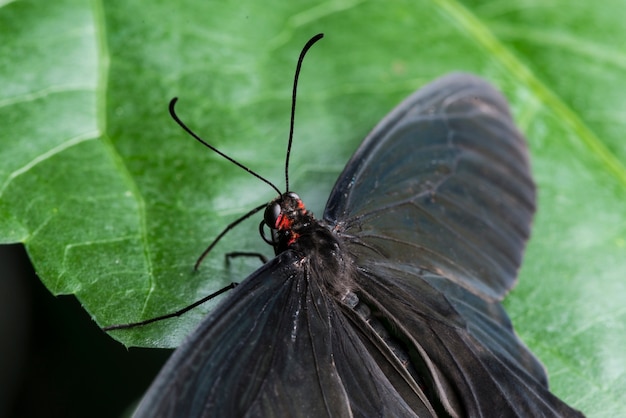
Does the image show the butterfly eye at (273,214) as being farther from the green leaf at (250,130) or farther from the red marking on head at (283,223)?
the green leaf at (250,130)

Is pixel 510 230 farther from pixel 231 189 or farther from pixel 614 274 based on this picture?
pixel 231 189

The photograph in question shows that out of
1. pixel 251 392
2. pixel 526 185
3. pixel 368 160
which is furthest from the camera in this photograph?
pixel 526 185

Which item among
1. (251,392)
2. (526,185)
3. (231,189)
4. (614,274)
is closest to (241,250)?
(231,189)

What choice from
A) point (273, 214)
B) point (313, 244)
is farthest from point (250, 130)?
point (313, 244)

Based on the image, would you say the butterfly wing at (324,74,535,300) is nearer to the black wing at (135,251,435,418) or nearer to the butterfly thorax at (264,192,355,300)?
the butterfly thorax at (264,192,355,300)

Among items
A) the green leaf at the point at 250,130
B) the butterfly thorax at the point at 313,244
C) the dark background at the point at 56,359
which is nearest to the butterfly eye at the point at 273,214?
the butterfly thorax at the point at 313,244

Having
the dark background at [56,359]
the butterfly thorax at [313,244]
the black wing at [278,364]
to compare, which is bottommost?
the dark background at [56,359]
